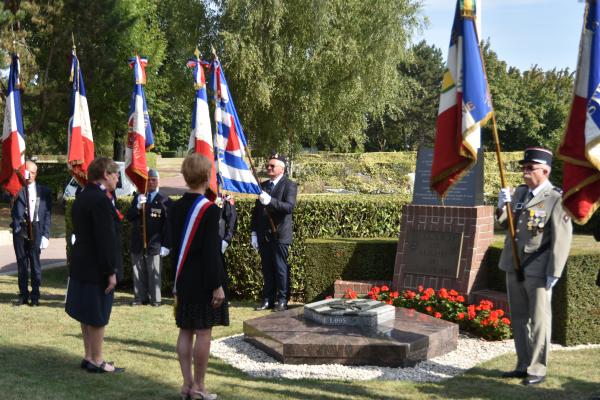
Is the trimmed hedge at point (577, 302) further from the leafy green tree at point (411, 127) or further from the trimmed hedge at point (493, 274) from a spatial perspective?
the leafy green tree at point (411, 127)

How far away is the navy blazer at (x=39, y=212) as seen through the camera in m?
9.52

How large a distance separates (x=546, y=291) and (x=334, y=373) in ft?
6.55

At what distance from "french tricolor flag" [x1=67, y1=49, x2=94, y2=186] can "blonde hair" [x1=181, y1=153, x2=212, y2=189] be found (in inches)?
191

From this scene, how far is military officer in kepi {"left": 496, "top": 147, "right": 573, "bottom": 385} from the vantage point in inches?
230

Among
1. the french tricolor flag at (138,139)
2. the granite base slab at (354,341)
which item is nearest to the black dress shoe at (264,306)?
the granite base slab at (354,341)

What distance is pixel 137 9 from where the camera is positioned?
25.8 metres

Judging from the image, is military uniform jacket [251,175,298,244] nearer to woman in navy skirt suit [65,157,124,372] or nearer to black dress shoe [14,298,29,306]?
woman in navy skirt suit [65,157,124,372]

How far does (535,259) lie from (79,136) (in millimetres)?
6483

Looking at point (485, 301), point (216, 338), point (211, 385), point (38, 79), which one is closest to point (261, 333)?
point (216, 338)

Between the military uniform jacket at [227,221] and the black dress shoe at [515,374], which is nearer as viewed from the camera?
the black dress shoe at [515,374]

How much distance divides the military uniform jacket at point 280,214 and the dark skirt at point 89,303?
3385mm

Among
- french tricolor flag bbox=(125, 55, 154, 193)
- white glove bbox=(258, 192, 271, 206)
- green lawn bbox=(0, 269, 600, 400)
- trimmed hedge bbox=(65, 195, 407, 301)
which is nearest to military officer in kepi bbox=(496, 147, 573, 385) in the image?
green lawn bbox=(0, 269, 600, 400)

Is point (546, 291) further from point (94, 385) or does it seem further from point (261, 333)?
point (94, 385)

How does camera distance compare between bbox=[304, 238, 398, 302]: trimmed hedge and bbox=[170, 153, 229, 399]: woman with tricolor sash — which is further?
bbox=[304, 238, 398, 302]: trimmed hedge
